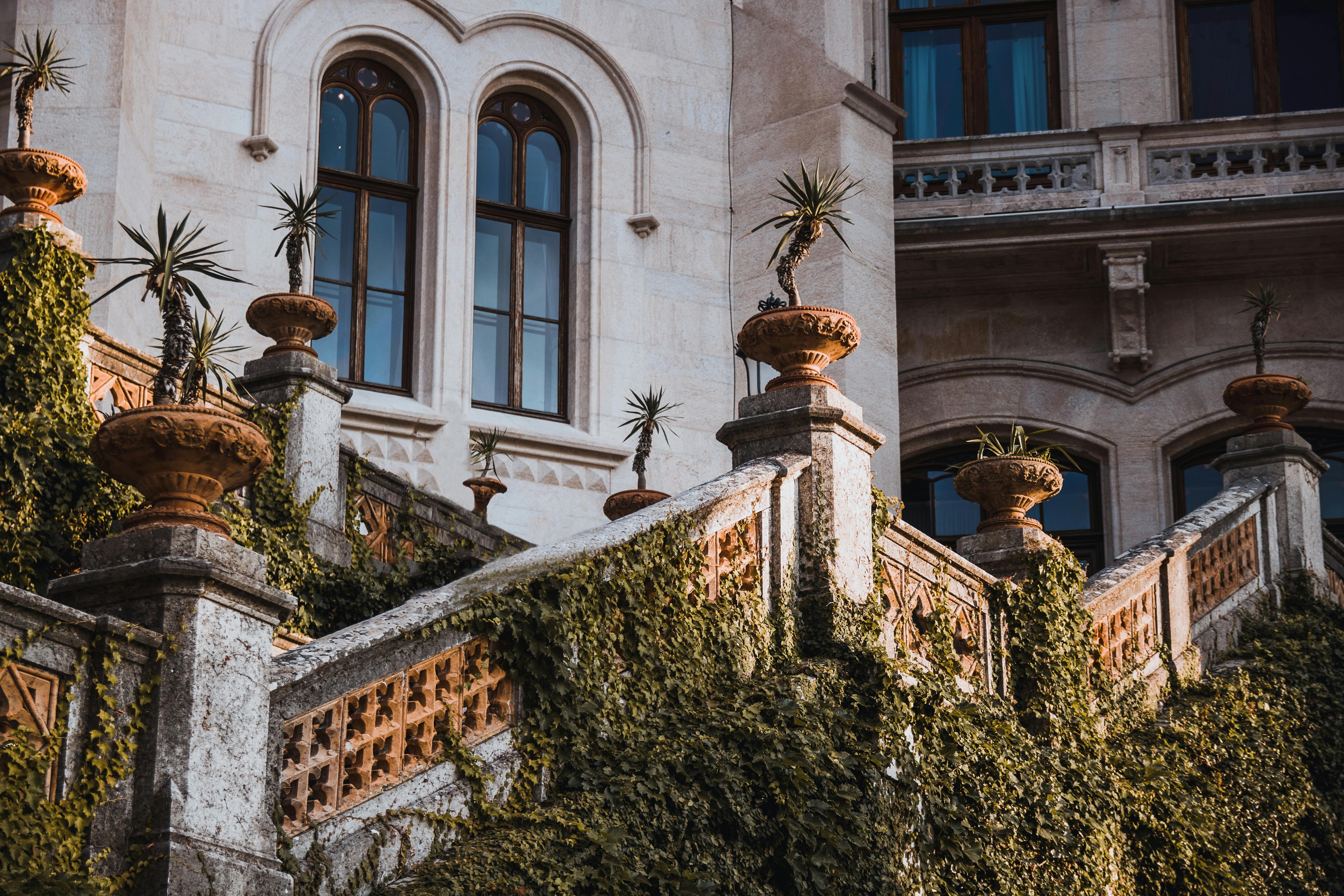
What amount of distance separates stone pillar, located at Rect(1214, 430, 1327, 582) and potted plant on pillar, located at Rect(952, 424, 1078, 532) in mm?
3062

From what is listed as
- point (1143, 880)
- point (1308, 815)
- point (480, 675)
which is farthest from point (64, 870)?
point (1308, 815)

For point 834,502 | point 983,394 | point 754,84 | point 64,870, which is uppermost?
point 754,84

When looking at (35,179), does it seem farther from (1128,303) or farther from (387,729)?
(1128,303)

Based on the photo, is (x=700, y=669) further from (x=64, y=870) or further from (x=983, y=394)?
(x=983, y=394)

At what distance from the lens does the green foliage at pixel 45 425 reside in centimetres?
875

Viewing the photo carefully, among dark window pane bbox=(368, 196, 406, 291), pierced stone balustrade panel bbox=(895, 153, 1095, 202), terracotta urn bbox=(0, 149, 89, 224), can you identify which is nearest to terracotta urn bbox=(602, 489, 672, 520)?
dark window pane bbox=(368, 196, 406, 291)

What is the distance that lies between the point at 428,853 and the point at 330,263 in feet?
32.5

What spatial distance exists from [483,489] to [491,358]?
2.45 metres

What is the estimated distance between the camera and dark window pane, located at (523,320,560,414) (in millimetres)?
15992

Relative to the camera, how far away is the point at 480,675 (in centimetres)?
691

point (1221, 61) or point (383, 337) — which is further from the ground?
point (1221, 61)

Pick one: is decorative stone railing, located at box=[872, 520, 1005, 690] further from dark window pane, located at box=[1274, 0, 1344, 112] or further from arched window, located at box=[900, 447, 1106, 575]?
dark window pane, located at box=[1274, 0, 1344, 112]

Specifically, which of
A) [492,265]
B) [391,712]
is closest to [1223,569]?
[492,265]

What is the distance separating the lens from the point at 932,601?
936 cm
